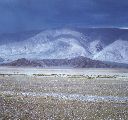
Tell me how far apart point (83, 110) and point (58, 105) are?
2.99 meters

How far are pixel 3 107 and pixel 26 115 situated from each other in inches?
141

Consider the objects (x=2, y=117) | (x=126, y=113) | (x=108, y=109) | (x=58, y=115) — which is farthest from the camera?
(x=108, y=109)

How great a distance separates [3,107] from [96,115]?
264 inches

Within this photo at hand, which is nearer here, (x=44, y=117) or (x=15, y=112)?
(x=44, y=117)

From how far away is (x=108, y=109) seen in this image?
79.8 ft

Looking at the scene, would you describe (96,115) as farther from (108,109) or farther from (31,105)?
(31,105)

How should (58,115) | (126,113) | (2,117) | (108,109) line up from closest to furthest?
(2,117) < (58,115) < (126,113) < (108,109)

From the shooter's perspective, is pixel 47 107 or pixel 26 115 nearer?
pixel 26 115

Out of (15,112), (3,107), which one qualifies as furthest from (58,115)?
(3,107)

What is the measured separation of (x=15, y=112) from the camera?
21.3 m

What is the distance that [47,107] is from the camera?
961 inches

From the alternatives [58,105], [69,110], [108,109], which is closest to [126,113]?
[108,109]

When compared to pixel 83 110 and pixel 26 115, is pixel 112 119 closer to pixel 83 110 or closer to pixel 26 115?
pixel 83 110

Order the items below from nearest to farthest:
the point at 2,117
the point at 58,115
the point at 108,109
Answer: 1. the point at 2,117
2. the point at 58,115
3. the point at 108,109
